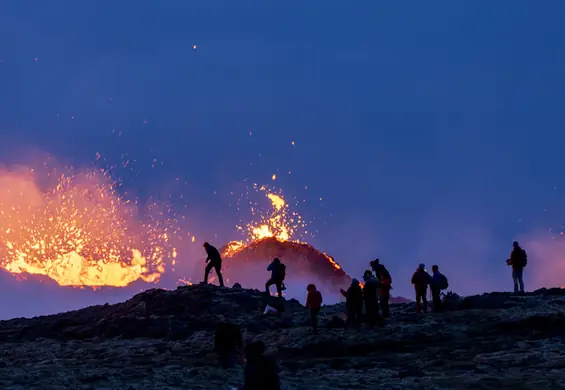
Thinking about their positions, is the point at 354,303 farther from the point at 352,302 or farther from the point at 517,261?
the point at 517,261

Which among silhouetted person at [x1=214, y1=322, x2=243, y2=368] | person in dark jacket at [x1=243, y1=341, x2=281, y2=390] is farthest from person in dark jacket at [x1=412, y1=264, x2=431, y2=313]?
person in dark jacket at [x1=243, y1=341, x2=281, y2=390]

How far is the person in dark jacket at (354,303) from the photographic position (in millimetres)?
22672

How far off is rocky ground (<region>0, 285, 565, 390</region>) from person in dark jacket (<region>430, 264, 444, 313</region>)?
109 cm

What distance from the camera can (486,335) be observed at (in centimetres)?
2181

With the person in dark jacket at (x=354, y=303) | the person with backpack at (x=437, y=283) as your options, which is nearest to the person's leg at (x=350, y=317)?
the person in dark jacket at (x=354, y=303)

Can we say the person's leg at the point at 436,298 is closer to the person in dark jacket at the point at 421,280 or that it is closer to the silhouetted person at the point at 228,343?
the person in dark jacket at the point at 421,280

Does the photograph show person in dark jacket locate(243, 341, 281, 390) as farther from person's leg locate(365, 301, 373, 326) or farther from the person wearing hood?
person's leg locate(365, 301, 373, 326)

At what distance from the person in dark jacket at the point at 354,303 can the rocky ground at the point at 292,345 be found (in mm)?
518

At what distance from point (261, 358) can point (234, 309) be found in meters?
18.3

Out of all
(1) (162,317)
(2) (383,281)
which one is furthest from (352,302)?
(1) (162,317)

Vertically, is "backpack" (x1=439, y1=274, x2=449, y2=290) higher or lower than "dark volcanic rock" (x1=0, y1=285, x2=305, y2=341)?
higher

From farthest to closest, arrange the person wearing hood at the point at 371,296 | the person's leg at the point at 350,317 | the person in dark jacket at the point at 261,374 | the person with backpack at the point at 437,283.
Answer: the person with backpack at the point at 437,283, the person's leg at the point at 350,317, the person wearing hood at the point at 371,296, the person in dark jacket at the point at 261,374

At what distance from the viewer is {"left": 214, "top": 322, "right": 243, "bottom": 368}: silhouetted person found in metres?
18.6

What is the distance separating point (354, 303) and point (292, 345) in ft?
8.69
